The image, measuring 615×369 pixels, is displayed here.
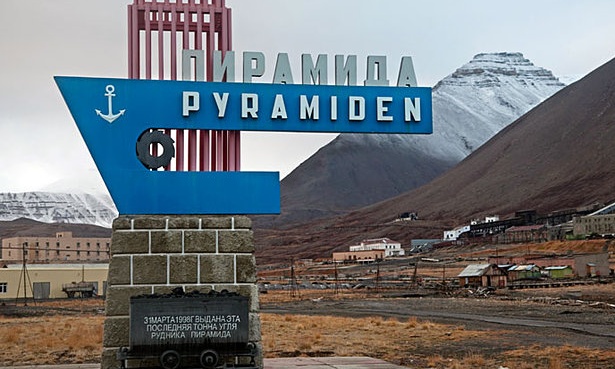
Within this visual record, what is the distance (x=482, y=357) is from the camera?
2394 cm

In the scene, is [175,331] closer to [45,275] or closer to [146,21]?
[146,21]

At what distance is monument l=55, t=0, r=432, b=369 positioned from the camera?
1344 cm

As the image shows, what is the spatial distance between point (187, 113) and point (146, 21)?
6.46 feet

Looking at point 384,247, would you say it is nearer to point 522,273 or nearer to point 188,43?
point 522,273

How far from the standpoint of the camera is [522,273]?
79.8 metres

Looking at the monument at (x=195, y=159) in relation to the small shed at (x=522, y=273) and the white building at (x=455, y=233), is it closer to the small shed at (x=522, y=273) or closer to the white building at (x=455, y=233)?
the small shed at (x=522, y=273)

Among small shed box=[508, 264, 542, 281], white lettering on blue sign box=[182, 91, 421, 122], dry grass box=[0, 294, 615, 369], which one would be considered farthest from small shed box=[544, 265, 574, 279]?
white lettering on blue sign box=[182, 91, 421, 122]

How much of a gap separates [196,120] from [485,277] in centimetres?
6459

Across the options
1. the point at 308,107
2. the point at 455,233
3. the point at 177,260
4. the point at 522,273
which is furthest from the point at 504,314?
the point at 455,233

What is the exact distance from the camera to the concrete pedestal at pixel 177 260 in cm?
1409

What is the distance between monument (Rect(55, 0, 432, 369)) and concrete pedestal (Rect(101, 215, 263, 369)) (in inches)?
0.7

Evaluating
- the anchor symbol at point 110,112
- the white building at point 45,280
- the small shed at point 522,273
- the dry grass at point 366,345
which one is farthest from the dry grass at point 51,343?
the small shed at point 522,273

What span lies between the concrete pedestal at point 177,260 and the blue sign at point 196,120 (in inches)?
13.2

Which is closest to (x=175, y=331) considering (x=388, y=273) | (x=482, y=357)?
(x=482, y=357)
